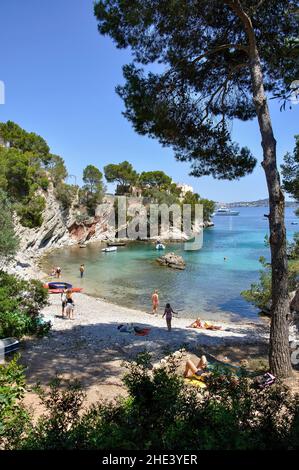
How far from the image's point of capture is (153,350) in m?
11.3

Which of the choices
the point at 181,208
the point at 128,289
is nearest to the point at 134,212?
the point at 181,208

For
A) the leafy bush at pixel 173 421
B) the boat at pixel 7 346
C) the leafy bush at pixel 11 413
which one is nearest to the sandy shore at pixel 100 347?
the boat at pixel 7 346

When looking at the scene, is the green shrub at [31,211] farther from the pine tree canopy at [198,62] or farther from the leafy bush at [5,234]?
the pine tree canopy at [198,62]

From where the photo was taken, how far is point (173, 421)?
344cm

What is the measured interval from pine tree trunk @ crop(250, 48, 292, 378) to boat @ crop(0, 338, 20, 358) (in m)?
7.51

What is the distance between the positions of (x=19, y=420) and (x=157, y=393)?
5.74 ft

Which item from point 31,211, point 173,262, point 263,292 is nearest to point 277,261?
point 263,292

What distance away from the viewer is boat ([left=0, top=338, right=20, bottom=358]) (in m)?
9.22

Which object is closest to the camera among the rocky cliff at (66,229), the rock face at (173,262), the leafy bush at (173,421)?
the leafy bush at (173,421)

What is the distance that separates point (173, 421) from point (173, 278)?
28.9m

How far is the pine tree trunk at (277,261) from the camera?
771 centimetres

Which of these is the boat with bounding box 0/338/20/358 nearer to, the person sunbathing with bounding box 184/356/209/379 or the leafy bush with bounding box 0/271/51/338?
the leafy bush with bounding box 0/271/51/338

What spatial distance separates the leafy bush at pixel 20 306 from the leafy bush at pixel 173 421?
7.44 m
